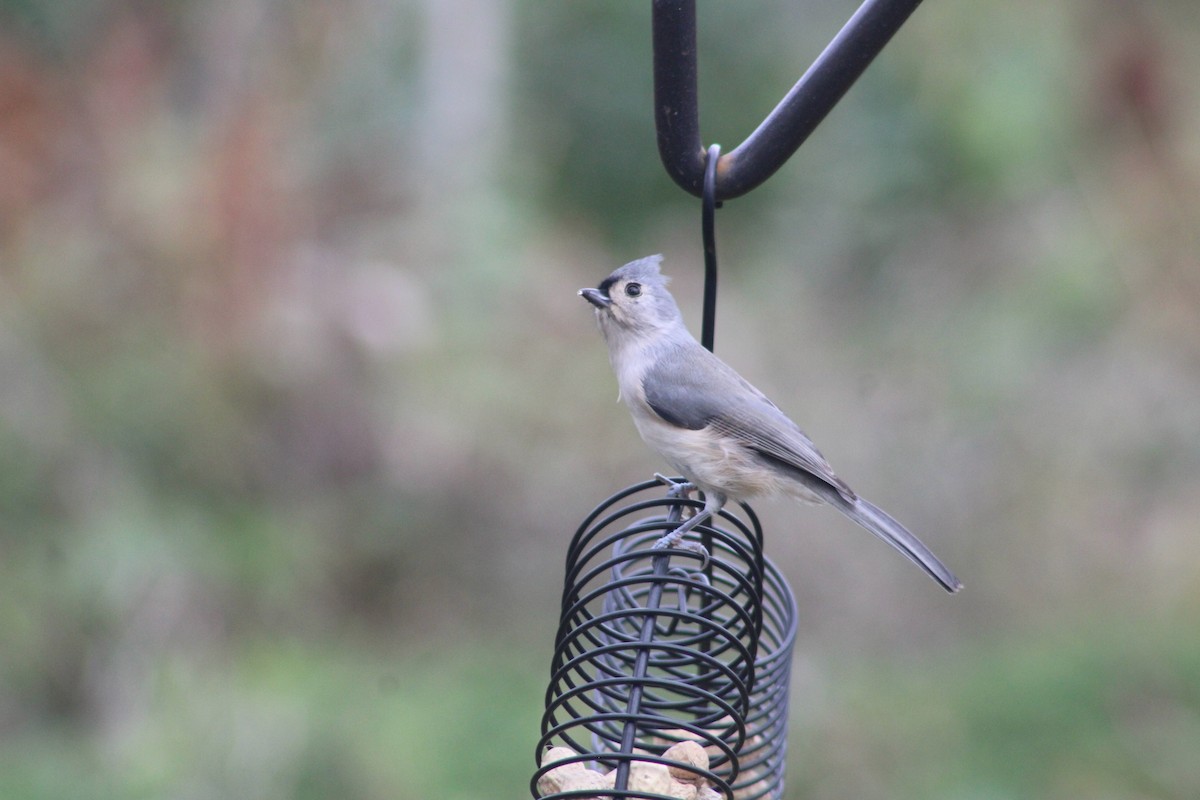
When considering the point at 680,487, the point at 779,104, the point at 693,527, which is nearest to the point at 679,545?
the point at 693,527

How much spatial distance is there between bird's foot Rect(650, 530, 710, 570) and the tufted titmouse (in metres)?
0.16

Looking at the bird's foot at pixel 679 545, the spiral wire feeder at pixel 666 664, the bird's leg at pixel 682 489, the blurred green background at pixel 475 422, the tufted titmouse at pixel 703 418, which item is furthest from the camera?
the blurred green background at pixel 475 422

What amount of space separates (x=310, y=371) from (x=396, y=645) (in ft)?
4.09

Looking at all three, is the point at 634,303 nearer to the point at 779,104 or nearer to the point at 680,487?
the point at 680,487

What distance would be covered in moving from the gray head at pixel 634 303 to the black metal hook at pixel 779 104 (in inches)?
24.2

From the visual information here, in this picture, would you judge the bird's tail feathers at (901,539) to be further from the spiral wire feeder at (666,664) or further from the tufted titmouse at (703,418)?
the spiral wire feeder at (666,664)

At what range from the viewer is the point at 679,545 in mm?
2240

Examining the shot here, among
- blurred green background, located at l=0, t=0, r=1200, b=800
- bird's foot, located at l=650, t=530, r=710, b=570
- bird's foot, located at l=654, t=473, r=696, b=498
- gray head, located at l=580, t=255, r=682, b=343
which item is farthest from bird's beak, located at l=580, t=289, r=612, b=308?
blurred green background, located at l=0, t=0, r=1200, b=800

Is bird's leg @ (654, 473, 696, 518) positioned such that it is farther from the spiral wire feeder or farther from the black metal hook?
the black metal hook

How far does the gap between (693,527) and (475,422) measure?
3431mm

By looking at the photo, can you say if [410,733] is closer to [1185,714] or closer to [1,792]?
[1,792]

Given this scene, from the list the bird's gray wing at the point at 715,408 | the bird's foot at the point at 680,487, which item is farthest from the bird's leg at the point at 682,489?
the bird's gray wing at the point at 715,408

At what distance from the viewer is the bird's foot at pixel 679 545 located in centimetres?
206

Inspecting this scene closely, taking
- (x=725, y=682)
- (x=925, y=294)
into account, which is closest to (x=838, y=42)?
(x=725, y=682)
